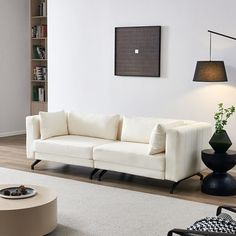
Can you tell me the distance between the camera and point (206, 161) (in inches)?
191

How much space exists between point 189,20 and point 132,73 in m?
1.15

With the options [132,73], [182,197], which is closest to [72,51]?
[132,73]

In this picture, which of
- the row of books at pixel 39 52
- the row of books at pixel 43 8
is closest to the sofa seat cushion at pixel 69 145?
the row of books at pixel 39 52

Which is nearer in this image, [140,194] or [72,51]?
[140,194]

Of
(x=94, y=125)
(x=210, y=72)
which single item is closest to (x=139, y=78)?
(x=94, y=125)

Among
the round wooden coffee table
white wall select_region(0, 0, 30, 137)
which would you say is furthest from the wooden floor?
white wall select_region(0, 0, 30, 137)

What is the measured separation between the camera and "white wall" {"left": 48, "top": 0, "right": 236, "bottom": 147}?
618 centimetres

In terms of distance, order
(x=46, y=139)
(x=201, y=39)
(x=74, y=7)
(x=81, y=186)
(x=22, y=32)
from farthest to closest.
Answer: (x=22, y=32) < (x=74, y=7) < (x=201, y=39) < (x=46, y=139) < (x=81, y=186)

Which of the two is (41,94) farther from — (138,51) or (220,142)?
(220,142)

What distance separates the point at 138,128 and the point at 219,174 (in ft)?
3.82

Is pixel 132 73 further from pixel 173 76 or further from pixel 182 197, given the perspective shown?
pixel 182 197

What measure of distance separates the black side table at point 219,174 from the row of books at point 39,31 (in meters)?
5.13

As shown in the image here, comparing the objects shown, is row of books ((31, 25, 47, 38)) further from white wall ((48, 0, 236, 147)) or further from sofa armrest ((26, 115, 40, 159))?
sofa armrest ((26, 115, 40, 159))

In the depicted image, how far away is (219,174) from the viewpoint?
4.90m
